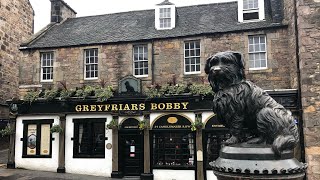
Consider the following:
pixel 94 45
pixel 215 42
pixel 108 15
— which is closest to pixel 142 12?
pixel 108 15

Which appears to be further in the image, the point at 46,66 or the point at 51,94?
the point at 46,66

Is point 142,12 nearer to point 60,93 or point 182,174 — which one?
point 60,93

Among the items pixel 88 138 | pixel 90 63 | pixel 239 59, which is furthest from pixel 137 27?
pixel 239 59

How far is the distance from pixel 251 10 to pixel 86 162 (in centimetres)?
1015

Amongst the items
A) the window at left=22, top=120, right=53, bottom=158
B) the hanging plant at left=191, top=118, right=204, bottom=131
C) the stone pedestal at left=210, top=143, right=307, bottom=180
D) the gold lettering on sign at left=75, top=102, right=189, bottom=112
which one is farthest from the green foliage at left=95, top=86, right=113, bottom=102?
the stone pedestal at left=210, top=143, right=307, bottom=180

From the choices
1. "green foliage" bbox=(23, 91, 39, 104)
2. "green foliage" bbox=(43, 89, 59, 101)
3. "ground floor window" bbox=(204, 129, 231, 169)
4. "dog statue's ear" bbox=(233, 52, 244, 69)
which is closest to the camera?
"dog statue's ear" bbox=(233, 52, 244, 69)

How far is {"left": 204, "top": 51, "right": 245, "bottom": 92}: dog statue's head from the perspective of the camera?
3.38 m

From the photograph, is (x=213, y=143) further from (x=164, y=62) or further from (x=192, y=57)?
(x=164, y=62)

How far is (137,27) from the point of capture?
15688 millimetres

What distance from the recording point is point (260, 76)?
12.9 metres

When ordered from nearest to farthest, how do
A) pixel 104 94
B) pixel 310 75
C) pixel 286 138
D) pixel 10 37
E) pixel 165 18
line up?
pixel 286 138 → pixel 310 75 → pixel 104 94 → pixel 165 18 → pixel 10 37

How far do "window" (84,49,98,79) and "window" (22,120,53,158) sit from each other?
2.86m

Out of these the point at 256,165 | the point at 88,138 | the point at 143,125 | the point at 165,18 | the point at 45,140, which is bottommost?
the point at 45,140

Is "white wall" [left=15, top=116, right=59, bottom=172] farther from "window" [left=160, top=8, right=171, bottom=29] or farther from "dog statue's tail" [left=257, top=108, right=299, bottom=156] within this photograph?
"dog statue's tail" [left=257, top=108, right=299, bottom=156]
